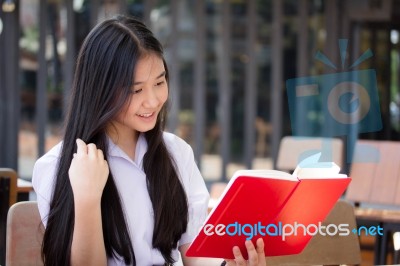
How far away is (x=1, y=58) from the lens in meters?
5.53

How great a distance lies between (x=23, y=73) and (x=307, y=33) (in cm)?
220

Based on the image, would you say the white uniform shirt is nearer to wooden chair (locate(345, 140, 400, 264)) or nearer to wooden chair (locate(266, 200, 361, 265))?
wooden chair (locate(266, 200, 361, 265))

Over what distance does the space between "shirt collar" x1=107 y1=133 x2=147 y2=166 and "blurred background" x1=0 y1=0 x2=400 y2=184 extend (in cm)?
372

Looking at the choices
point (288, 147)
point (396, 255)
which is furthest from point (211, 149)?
point (396, 255)

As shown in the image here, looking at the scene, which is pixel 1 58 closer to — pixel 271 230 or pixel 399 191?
pixel 399 191

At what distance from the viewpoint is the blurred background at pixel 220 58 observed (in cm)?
568

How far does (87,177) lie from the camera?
1677mm

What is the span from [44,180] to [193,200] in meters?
0.41

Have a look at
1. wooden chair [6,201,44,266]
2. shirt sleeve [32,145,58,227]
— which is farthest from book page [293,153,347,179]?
wooden chair [6,201,44,266]

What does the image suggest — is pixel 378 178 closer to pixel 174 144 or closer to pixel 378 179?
pixel 378 179

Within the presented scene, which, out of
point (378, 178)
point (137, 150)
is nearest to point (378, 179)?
point (378, 178)

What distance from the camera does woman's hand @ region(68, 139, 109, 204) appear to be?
5.51 feet

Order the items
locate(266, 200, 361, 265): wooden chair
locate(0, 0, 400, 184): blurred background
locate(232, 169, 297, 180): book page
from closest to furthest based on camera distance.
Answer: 1. locate(232, 169, 297, 180): book page
2. locate(266, 200, 361, 265): wooden chair
3. locate(0, 0, 400, 184): blurred background

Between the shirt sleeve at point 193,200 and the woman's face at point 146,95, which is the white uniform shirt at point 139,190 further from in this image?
the woman's face at point 146,95
